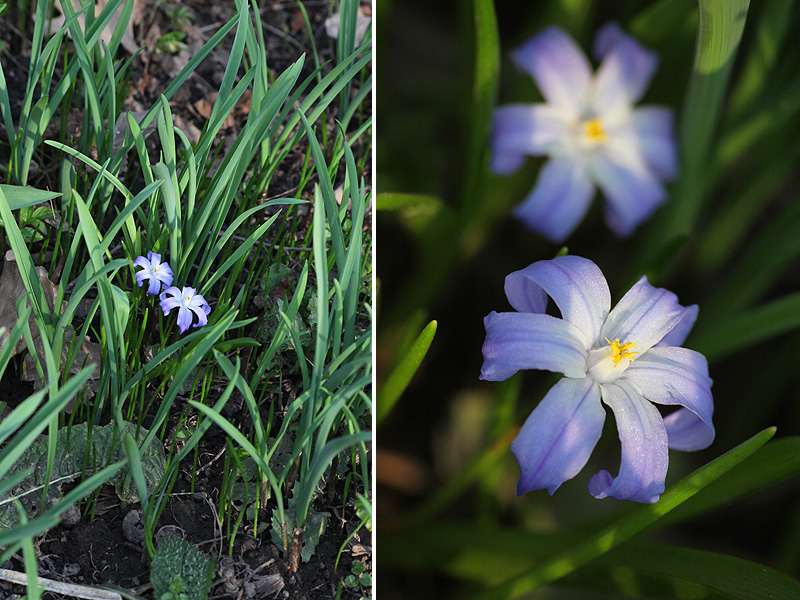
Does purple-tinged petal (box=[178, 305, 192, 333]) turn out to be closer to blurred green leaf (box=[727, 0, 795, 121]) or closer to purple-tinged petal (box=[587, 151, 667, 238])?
purple-tinged petal (box=[587, 151, 667, 238])

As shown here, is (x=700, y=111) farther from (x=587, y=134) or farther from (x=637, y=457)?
(x=637, y=457)

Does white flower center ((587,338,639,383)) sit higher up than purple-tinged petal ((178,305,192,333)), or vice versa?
purple-tinged petal ((178,305,192,333))

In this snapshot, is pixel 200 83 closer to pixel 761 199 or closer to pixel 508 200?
pixel 508 200

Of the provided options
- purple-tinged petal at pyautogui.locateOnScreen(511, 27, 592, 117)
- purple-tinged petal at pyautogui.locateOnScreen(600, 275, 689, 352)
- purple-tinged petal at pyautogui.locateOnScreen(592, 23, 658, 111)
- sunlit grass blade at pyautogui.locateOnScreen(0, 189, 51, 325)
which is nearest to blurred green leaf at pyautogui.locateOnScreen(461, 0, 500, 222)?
purple-tinged petal at pyautogui.locateOnScreen(511, 27, 592, 117)

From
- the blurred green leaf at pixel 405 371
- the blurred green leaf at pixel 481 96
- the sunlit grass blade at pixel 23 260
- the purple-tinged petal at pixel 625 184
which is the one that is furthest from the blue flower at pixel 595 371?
the sunlit grass blade at pixel 23 260

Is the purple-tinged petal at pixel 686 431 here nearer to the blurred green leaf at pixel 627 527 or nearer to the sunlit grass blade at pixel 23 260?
the blurred green leaf at pixel 627 527

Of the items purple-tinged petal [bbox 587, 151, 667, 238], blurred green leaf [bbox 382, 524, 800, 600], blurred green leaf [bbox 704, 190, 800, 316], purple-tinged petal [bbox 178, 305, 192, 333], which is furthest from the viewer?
purple-tinged petal [bbox 587, 151, 667, 238]

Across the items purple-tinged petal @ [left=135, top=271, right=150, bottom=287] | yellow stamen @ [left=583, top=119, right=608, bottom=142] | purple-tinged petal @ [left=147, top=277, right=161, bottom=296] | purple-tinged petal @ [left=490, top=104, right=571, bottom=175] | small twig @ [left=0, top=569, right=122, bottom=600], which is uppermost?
yellow stamen @ [left=583, top=119, right=608, bottom=142]
